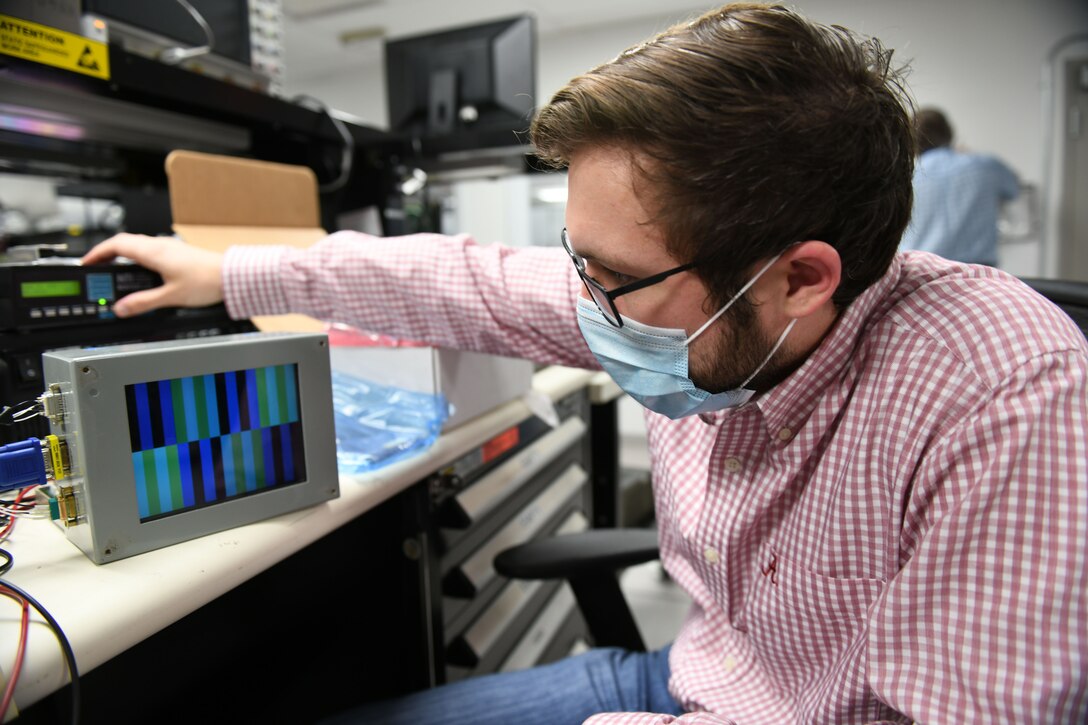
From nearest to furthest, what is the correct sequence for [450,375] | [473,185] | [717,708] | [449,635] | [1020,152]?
1. [717,708]
2. [450,375]
3. [449,635]
4. [1020,152]
5. [473,185]

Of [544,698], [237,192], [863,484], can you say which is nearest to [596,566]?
[544,698]

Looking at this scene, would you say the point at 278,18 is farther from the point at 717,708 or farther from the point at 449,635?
the point at 717,708

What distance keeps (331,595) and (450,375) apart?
438mm

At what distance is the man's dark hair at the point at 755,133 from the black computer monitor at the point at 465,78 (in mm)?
1125

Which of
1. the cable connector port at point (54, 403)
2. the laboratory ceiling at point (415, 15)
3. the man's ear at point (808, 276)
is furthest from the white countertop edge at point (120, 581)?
the laboratory ceiling at point (415, 15)

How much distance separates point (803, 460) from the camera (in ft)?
2.08

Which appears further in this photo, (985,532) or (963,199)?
(963,199)

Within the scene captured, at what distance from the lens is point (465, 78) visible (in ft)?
5.63

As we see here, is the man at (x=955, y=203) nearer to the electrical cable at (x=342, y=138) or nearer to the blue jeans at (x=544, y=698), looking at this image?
the electrical cable at (x=342, y=138)

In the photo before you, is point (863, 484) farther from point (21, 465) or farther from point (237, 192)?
point (237, 192)

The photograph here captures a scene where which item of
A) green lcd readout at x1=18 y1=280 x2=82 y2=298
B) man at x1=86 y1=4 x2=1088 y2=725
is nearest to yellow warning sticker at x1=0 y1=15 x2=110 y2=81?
green lcd readout at x1=18 y1=280 x2=82 y2=298

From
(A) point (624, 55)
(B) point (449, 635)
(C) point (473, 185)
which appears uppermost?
(C) point (473, 185)

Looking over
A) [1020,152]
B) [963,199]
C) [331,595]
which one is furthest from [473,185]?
[331,595]

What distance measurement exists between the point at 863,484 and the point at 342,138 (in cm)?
121
